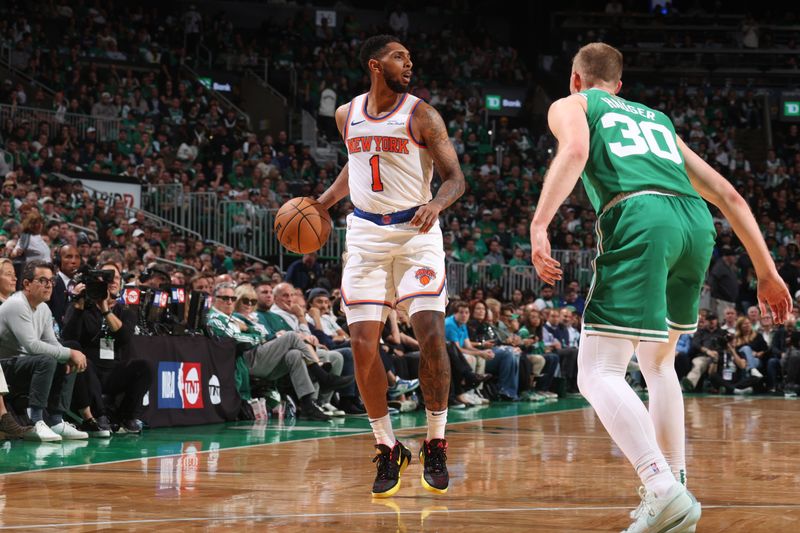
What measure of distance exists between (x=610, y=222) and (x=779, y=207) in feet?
72.1

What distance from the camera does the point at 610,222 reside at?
410cm

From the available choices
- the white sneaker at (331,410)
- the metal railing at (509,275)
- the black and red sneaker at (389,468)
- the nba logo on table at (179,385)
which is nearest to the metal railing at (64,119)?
the metal railing at (509,275)

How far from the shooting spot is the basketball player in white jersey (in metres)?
5.36

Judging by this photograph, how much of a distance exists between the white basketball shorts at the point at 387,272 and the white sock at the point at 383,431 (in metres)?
0.50

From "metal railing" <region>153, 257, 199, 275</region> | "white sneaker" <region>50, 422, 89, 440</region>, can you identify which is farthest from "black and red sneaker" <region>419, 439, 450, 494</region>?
"metal railing" <region>153, 257, 199, 275</region>

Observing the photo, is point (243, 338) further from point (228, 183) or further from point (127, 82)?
point (127, 82)

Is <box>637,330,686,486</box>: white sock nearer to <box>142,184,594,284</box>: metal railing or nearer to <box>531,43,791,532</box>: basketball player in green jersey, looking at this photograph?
<box>531,43,791,532</box>: basketball player in green jersey

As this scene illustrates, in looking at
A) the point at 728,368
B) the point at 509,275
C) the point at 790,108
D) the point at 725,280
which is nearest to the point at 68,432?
the point at 728,368

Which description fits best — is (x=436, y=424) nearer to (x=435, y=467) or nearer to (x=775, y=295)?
(x=435, y=467)

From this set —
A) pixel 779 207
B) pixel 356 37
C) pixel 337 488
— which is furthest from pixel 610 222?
pixel 356 37

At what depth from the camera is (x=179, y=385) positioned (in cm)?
975

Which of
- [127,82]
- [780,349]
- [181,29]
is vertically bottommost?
[780,349]

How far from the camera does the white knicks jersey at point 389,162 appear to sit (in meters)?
5.42

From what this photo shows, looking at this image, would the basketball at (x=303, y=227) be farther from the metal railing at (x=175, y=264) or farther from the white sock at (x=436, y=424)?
the metal railing at (x=175, y=264)
